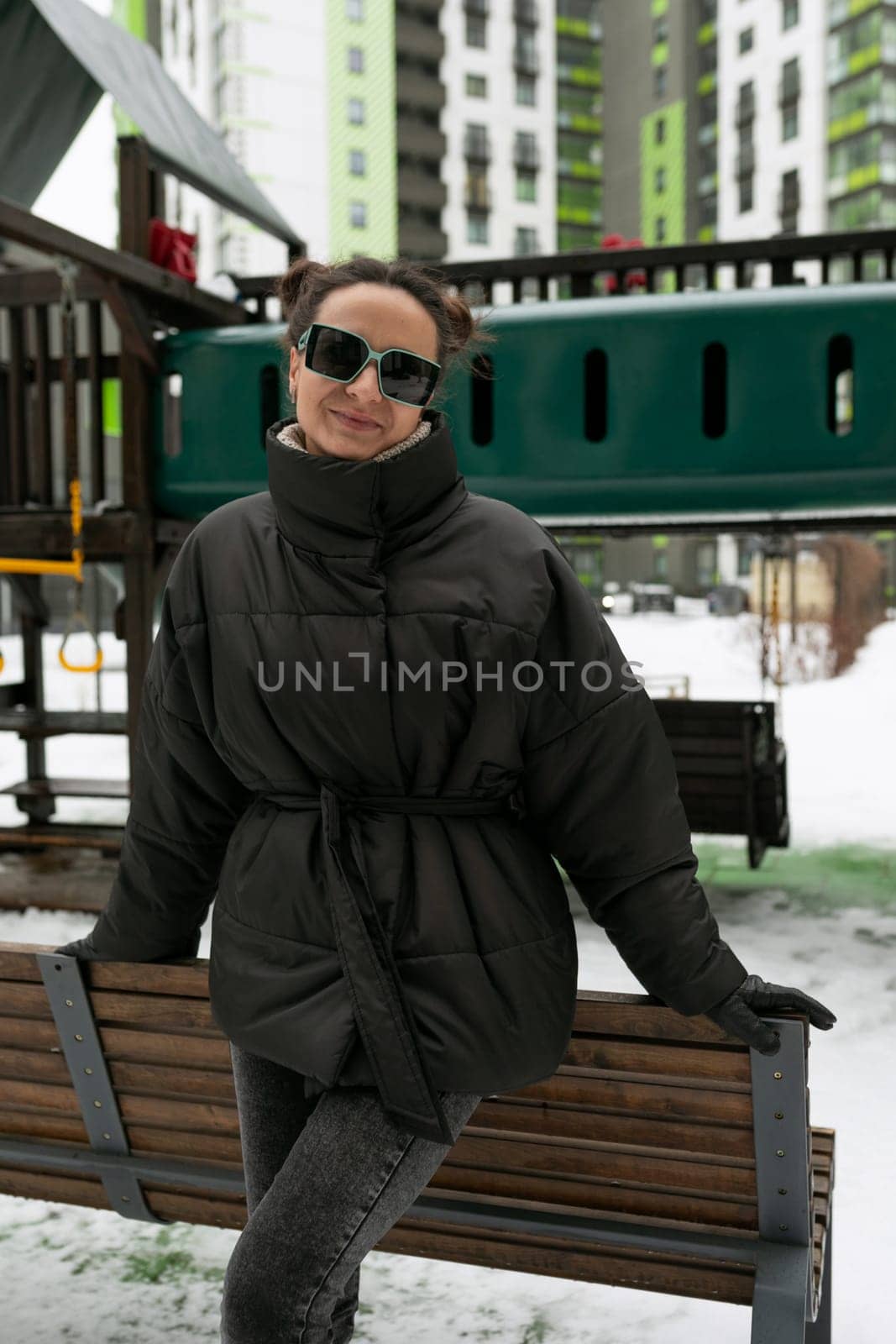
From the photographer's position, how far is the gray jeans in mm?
1439

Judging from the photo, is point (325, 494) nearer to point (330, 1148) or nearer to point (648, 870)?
point (648, 870)

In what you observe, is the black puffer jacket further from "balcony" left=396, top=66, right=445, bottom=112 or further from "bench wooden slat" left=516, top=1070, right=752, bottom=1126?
"balcony" left=396, top=66, right=445, bottom=112

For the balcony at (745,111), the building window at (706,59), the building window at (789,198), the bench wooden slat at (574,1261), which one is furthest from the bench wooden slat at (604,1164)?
the building window at (706,59)

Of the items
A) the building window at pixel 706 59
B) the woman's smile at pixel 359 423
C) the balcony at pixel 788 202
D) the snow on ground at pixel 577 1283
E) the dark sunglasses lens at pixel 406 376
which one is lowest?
the snow on ground at pixel 577 1283

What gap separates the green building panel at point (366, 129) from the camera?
1917 inches

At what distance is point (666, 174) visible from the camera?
57.0m

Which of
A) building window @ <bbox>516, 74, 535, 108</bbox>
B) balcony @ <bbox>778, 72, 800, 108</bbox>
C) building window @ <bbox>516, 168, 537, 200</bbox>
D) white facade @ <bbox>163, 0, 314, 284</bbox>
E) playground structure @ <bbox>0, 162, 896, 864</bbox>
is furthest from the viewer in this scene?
building window @ <bbox>516, 74, 535, 108</bbox>

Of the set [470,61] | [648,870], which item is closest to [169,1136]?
[648,870]

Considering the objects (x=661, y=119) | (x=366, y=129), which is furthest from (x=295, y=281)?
(x=661, y=119)

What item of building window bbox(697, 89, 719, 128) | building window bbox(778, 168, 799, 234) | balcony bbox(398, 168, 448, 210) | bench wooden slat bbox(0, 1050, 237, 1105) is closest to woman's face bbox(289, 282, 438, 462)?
bench wooden slat bbox(0, 1050, 237, 1105)

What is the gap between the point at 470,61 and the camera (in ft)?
177

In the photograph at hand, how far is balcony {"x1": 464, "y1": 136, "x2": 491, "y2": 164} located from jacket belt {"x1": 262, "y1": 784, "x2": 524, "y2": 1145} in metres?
56.2

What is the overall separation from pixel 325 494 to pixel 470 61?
2308 inches

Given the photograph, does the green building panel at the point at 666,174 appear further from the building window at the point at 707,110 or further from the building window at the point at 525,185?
the building window at the point at 525,185
